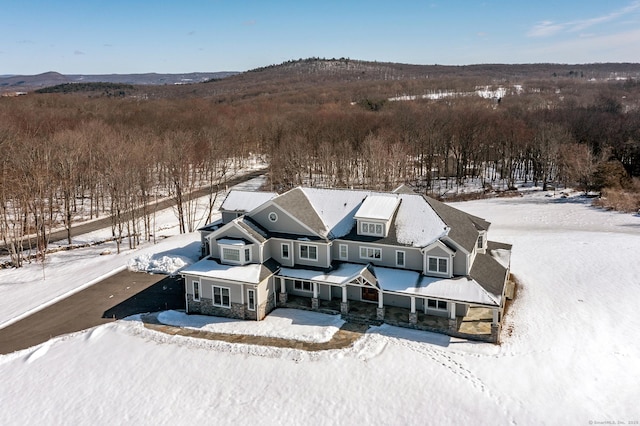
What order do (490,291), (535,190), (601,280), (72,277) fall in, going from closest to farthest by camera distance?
1. (490,291)
2. (601,280)
3. (72,277)
4. (535,190)

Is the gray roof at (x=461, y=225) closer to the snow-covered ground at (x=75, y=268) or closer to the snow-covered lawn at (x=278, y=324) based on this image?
the snow-covered lawn at (x=278, y=324)

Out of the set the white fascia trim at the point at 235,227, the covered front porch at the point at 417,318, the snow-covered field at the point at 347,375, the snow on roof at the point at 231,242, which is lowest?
the snow-covered field at the point at 347,375

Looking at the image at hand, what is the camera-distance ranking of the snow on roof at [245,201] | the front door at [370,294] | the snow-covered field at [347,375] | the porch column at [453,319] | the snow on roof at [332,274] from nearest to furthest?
the snow-covered field at [347,375] → the porch column at [453,319] → the snow on roof at [332,274] → the front door at [370,294] → the snow on roof at [245,201]

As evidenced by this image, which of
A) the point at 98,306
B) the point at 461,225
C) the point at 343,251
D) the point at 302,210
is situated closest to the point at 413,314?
A: the point at 343,251

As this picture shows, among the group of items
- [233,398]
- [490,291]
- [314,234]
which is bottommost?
[233,398]

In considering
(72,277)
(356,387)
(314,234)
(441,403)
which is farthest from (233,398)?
(72,277)

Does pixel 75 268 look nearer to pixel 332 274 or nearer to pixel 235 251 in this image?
pixel 235 251

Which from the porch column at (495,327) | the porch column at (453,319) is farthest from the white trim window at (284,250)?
the porch column at (495,327)

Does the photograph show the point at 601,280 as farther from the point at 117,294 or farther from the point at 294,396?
the point at 117,294
